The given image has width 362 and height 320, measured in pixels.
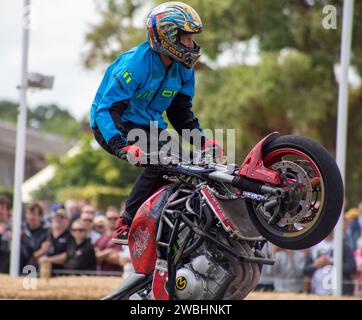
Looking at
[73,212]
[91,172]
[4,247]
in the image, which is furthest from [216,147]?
[91,172]

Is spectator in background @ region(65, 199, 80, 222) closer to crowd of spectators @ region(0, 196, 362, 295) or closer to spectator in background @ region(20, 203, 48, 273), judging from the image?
crowd of spectators @ region(0, 196, 362, 295)

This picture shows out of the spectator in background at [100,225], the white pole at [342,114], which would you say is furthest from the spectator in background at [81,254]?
the white pole at [342,114]

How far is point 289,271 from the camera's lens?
12781 mm

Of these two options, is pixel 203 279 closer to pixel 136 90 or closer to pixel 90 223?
pixel 136 90

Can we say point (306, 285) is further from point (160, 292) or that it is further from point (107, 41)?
point (107, 41)

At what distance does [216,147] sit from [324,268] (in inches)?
249

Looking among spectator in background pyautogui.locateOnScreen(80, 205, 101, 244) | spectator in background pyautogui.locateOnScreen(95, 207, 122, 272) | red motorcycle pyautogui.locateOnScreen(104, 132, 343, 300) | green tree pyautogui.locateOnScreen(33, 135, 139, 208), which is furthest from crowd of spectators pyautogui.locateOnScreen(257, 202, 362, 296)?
green tree pyautogui.locateOnScreen(33, 135, 139, 208)

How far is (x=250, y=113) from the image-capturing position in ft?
87.4

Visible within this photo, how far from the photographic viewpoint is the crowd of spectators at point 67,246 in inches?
516

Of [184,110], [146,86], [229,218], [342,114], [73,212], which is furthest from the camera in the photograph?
[73,212]

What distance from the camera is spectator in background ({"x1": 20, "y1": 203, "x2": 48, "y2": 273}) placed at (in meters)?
14.0

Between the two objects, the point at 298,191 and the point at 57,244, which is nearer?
the point at 298,191

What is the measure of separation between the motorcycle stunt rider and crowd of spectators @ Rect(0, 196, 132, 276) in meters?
5.48

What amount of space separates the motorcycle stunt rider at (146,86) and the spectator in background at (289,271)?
585cm
